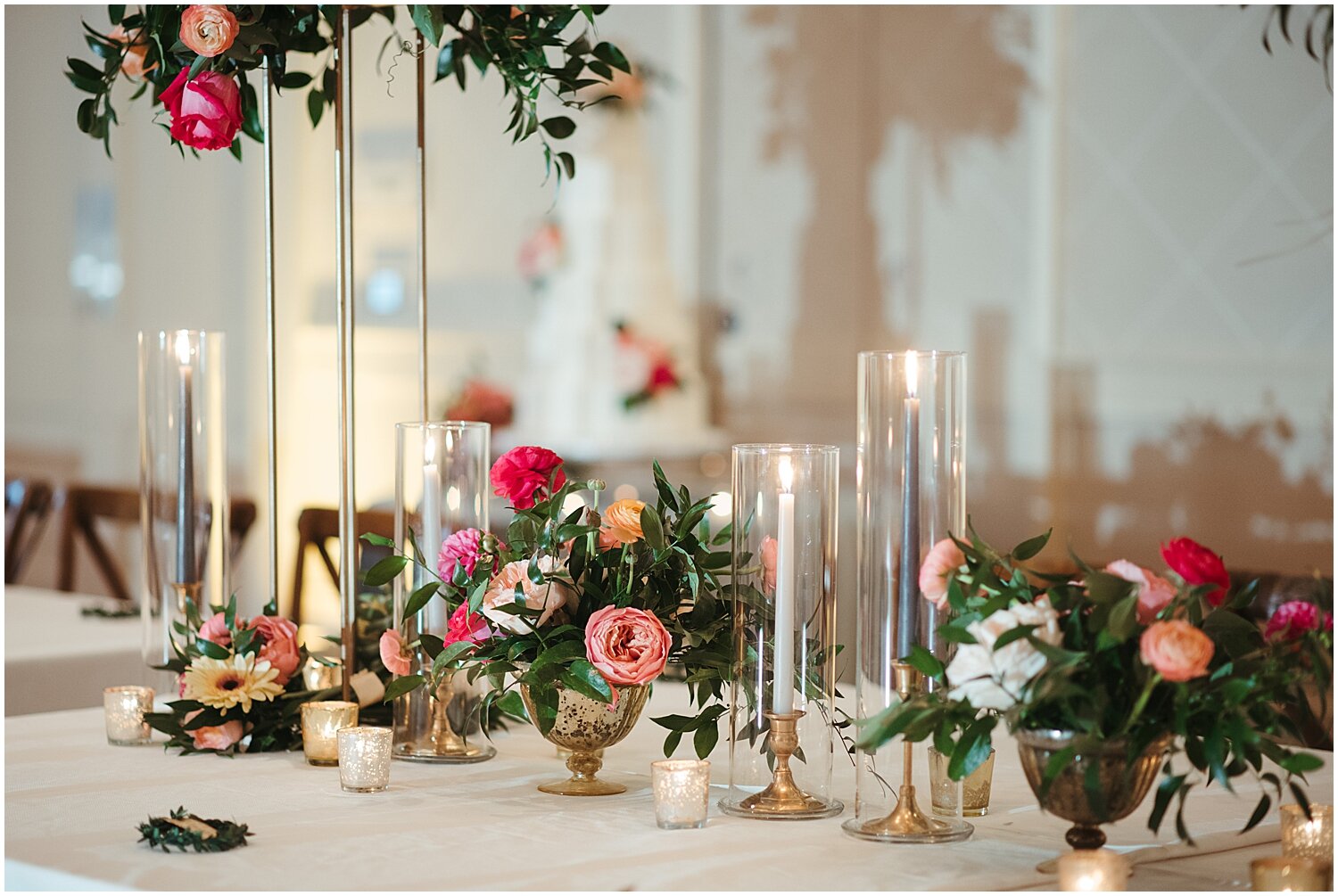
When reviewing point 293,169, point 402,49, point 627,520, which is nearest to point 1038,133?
point 402,49

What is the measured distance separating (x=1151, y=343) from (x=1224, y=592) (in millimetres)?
2468

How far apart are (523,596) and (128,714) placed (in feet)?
1.74

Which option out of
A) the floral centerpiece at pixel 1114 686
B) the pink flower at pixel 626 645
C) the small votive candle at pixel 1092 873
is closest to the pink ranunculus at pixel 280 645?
the pink flower at pixel 626 645

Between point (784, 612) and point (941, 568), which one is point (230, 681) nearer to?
point (784, 612)

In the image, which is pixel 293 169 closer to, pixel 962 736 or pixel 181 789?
pixel 181 789

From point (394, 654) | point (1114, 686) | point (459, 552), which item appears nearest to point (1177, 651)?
point (1114, 686)

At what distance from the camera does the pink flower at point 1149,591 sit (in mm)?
1035

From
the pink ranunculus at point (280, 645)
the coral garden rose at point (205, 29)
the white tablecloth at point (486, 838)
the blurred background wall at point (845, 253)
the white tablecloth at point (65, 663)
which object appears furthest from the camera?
the blurred background wall at point (845, 253)

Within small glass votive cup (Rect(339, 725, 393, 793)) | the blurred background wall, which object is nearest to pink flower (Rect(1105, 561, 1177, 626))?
small glass votive cup (Rect(339, 725, 393, 793))

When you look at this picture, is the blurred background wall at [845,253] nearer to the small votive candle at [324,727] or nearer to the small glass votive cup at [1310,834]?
the small votive candle at [324,727]

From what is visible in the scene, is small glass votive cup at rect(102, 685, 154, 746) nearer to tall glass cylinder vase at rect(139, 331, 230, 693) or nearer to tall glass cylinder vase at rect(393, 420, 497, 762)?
tall glass cylinder vase at rect(139, 331, 230, 693)

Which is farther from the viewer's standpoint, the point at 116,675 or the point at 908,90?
the point at 908,90

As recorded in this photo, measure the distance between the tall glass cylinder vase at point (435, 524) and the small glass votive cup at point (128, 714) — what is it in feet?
0.91

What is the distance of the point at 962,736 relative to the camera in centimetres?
105
